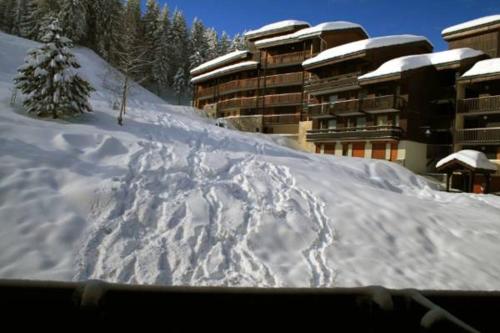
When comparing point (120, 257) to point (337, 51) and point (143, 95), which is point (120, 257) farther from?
point (143, 95)

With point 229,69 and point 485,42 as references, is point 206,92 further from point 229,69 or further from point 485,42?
point 485,42

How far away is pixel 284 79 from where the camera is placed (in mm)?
43062

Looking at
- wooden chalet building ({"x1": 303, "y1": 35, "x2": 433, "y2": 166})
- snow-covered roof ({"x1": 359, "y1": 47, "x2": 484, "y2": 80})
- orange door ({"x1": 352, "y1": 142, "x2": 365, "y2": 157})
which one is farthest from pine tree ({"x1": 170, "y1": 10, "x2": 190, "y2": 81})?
snow-covered roof ({"x1": 359, "y1": 47, "x2": 484, "y2": 80})

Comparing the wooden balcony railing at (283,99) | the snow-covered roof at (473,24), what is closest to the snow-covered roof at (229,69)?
the wooden balcony railing at (283,99)

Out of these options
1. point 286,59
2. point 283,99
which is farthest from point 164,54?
point 283,99

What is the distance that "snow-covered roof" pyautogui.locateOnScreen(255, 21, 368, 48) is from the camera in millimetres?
39906

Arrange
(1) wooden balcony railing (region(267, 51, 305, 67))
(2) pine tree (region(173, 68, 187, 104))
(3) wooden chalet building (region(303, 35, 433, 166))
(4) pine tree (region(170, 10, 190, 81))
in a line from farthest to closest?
(4) pine tree (region(170, 10, 190, 81))
(2) pine tree (region(173, 68, 187, 104))
(1) wooden balcony railing (region(267, 51, 305, 67))
(3) wooden chalet building (region(303, 35, 433, 166))

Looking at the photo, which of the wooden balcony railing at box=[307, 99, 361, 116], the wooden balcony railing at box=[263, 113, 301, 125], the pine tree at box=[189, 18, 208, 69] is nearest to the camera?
the wooden balcony railing at box=[307, 99, 361, 116]

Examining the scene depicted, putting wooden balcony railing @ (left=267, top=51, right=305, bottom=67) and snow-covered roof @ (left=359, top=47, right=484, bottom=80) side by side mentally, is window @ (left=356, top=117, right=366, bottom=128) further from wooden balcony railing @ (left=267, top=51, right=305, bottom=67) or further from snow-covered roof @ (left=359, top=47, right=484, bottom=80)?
wooden balcony railing @ (left=267, top=51, right=305, bottom=67)

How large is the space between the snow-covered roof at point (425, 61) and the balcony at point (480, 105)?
11.9 ft

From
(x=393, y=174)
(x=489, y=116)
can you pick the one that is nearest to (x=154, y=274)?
(x=393, y=174)

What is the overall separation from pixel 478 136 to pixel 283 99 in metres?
21.9

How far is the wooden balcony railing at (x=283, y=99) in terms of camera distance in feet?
136

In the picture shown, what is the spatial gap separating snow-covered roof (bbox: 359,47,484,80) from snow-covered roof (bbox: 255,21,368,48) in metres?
12.2
